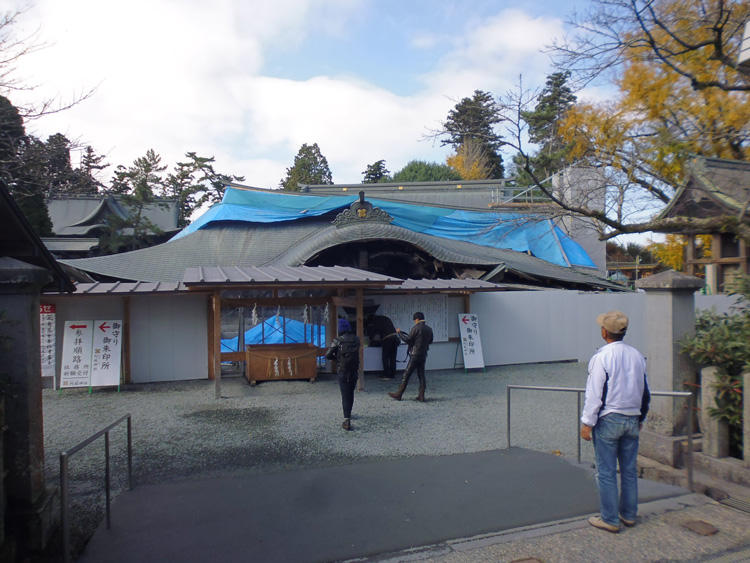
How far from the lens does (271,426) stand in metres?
8.36

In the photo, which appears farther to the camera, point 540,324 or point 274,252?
point 274,252

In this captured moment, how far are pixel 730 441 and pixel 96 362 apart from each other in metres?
11.1

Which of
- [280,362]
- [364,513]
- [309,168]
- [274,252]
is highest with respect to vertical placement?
[309,168]

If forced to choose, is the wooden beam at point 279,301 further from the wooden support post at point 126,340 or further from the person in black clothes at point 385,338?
the wooden support post at point 126,340

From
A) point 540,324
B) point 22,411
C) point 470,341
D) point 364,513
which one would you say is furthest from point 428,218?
point 22,411

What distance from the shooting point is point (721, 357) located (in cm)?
544

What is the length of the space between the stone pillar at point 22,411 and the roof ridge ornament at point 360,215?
12.7 metres

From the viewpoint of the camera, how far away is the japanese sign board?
36.0 feet

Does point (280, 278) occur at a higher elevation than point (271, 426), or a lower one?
higher

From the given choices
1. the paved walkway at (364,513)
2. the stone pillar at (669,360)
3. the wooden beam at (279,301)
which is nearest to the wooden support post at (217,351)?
the wooden beam at (279,301)

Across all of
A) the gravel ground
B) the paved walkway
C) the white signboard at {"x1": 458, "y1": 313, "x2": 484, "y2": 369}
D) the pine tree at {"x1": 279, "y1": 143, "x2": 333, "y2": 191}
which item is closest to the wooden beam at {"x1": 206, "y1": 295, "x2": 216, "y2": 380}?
the gravel ground

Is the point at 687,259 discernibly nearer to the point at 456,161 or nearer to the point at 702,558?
the point at 702,558

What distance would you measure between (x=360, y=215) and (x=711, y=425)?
1263 centimetres

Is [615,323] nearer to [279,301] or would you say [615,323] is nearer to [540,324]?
[279,301]
